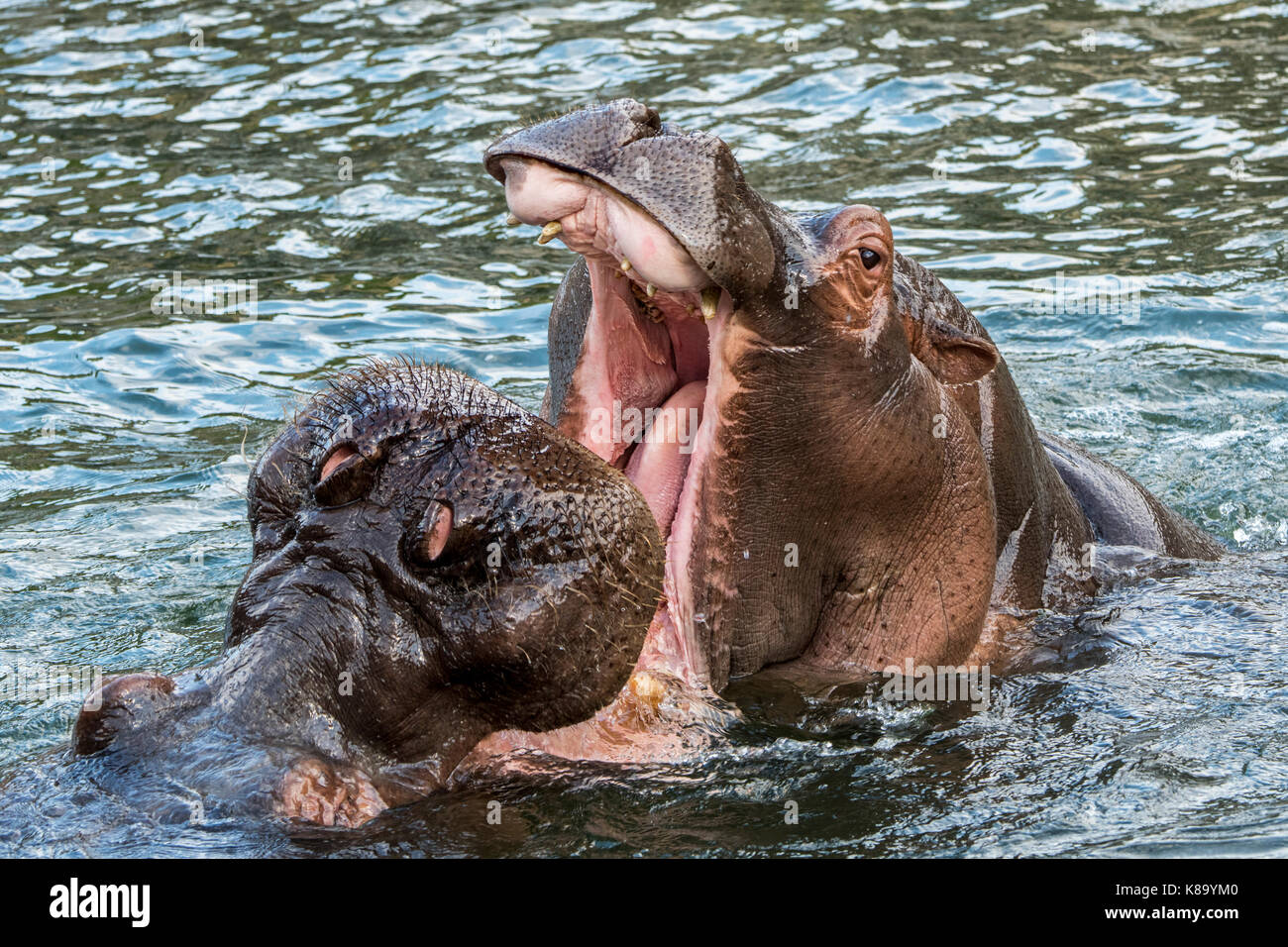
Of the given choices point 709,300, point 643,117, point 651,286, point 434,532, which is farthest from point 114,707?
point 643,117

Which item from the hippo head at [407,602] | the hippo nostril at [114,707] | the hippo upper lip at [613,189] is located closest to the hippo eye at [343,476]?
the hippo head at [407,602]

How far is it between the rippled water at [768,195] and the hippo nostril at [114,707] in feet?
0.56

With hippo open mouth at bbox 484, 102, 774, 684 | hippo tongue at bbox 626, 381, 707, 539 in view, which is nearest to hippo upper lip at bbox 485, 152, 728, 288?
hippo open mouth at bbox 484, 102, 774, 684

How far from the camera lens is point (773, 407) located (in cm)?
434

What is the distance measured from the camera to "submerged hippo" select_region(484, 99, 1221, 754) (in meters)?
4.15

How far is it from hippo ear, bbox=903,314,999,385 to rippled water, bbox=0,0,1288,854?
34.5 inches

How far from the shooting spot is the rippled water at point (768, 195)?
438cm

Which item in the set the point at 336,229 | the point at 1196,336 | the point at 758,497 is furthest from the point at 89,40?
the point at 758,497

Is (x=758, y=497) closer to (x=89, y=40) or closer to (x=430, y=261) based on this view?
(x=430, y=261)

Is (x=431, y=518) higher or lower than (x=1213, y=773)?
higher

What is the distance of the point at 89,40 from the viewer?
14.0 m

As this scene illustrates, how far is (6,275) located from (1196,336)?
6.82 metres

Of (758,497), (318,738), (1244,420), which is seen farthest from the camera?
(1244,420)

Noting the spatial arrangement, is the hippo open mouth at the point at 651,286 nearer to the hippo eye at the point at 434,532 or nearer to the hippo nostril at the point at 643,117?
the hippo nostril at the point at 643,117
